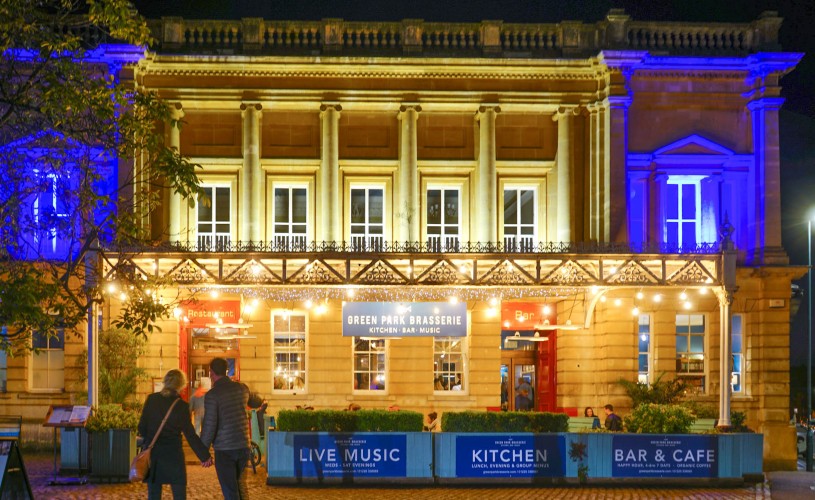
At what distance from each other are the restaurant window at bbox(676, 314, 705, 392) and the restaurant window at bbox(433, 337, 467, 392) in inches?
245

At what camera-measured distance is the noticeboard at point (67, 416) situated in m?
18.5

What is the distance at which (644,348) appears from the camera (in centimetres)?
2823

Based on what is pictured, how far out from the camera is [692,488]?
61.5 feet

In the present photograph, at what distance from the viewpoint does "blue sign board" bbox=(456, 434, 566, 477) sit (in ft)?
60.9

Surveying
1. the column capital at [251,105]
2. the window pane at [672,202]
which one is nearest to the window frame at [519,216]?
the window pane at [672,202]

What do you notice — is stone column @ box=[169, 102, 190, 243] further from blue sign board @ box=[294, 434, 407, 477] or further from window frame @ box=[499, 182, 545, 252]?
blue sign board @ box=[294, 434, 407, 477]

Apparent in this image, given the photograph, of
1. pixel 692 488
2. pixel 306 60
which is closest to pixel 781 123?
pixel 306 60

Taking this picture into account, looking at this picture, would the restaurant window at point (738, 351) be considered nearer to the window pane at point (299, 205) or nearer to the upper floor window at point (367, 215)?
the upper floor window at point (367, 215)

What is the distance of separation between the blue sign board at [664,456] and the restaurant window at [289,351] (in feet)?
39.1

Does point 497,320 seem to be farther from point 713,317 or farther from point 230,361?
point 230,361

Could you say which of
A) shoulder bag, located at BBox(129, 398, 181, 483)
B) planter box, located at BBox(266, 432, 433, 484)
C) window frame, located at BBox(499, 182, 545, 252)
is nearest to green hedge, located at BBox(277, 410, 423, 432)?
planter box, located at BBox(266, 432, 433, 484)

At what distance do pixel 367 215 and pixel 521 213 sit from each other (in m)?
4.55

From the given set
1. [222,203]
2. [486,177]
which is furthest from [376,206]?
[222,203]

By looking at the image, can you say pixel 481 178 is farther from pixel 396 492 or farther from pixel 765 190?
pixel 396 492
